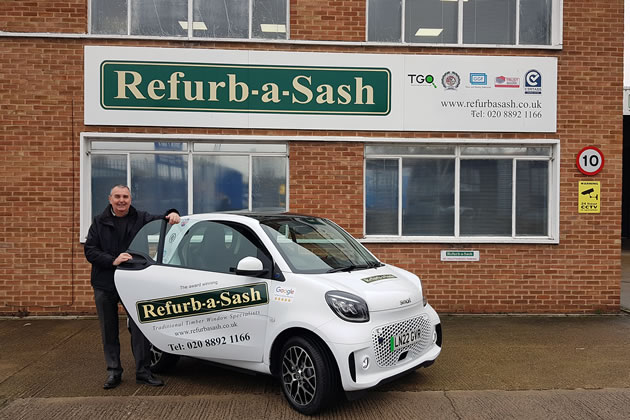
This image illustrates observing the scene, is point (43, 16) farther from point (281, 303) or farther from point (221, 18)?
point (281, 303)

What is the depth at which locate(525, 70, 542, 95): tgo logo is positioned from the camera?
8156mm

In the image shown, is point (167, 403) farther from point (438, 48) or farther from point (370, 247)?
point (438, 48)

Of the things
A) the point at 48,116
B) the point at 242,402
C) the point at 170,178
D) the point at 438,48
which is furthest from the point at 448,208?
the point at 48,116

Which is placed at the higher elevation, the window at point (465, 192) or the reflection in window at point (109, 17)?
the reflection in window at point (109, 17)

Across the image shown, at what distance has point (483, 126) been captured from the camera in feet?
26.8

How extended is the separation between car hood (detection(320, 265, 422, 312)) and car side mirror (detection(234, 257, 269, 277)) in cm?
55

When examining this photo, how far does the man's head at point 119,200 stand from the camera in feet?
16.1

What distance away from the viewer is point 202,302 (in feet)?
15.3

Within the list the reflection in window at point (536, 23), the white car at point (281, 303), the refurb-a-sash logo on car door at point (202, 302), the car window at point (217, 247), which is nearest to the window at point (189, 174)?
the white car at point (281, 303)

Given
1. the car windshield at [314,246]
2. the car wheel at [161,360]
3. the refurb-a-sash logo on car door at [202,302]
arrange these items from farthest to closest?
the car wheel at [161,360] → the car windshield at [314,246] → the refurb-a-sash logo on car door at [202,302]

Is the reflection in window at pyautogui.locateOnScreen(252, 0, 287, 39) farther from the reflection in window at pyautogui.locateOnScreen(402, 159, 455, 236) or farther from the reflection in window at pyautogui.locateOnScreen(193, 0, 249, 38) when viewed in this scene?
the reflection in window at pyautogui.locateOnScreen(402, 159, 455, 236)

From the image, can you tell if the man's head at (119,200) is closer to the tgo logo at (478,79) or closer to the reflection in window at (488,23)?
the tgo logo at (478,79)

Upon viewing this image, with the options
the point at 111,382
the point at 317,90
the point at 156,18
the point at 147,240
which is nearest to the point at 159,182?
the point at 156,18

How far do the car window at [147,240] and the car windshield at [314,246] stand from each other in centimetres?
110
